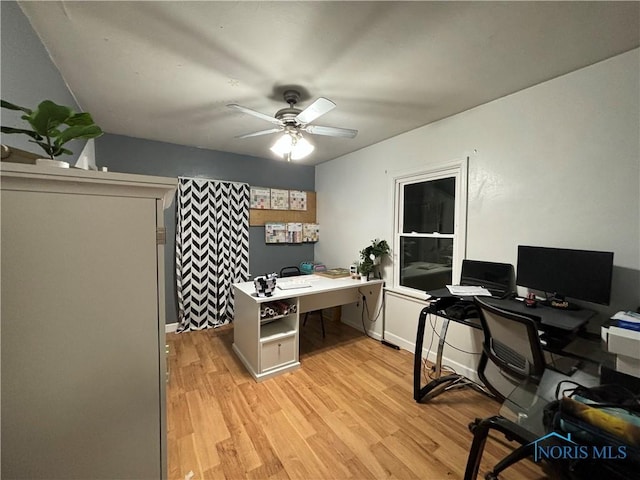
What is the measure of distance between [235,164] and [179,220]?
1.11 metres

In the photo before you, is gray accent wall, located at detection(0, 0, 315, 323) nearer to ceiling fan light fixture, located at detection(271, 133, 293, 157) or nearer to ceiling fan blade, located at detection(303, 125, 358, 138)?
ceiling fan light fixture, located at detection(271, 133, 293, 157)

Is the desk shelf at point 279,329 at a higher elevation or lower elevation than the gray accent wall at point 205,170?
lower

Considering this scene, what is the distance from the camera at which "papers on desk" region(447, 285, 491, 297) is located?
1.90 meters

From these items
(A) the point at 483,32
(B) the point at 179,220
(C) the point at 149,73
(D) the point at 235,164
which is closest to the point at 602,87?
(A) the point at 483,32

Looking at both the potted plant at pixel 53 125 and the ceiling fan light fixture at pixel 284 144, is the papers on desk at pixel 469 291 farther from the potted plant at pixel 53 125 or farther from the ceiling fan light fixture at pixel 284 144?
the potted plant at pixel 53 125

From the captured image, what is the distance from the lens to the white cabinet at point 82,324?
58 cm

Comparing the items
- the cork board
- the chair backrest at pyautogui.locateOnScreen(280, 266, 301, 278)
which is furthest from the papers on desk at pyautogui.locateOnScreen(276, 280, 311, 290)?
the cork board

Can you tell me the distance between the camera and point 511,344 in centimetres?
137

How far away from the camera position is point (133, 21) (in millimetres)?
1266

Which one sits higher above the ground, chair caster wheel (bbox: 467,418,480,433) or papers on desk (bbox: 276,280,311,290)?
papers on desk (bbox: 276,280,311,290)

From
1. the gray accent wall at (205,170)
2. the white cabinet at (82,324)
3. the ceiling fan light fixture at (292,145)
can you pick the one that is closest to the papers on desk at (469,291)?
the ceiling fan light fixture at (292,145)

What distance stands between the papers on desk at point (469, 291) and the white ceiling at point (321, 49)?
1.56 m

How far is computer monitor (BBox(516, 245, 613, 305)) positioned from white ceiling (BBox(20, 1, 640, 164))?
4.03 ft

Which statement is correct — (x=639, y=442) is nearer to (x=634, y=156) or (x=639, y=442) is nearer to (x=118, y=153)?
(x=634, y=156)
